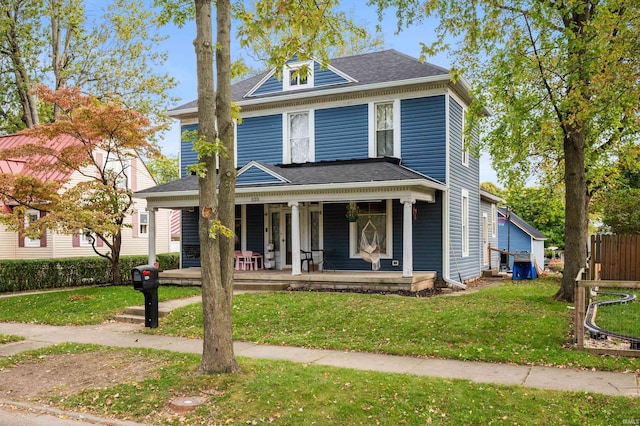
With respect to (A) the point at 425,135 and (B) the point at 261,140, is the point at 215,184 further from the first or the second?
(B) the point at 261,140

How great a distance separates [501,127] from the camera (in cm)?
1318

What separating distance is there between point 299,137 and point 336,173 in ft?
9.77

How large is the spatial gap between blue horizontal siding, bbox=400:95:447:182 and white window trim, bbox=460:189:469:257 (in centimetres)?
235

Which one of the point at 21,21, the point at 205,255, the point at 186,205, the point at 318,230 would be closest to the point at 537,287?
the point at 318,230

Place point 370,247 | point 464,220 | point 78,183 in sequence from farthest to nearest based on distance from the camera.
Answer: point 464,220, point 78,183, point 370,247

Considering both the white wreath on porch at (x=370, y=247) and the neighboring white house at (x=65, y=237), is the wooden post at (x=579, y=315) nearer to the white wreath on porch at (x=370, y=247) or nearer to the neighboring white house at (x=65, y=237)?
the white wreath on porch at (x=370, y=247)

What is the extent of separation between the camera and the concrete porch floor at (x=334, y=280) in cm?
1486

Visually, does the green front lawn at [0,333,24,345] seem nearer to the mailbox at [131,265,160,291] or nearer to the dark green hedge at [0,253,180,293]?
the mailbox at [131,265,160,291]

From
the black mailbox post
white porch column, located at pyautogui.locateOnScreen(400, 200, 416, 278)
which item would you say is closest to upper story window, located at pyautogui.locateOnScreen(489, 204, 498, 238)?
white porch column, located at pyautogui.locateOnScreen(400, 200, 416, 278)

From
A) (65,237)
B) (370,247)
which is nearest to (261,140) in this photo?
(370,247)

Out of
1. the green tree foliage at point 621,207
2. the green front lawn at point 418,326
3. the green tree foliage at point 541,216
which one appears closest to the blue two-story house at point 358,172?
the green front lawn at point 418,326

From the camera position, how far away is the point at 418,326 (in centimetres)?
970

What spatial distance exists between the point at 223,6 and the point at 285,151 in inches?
459

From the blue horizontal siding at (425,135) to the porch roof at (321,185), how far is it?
400 mm
